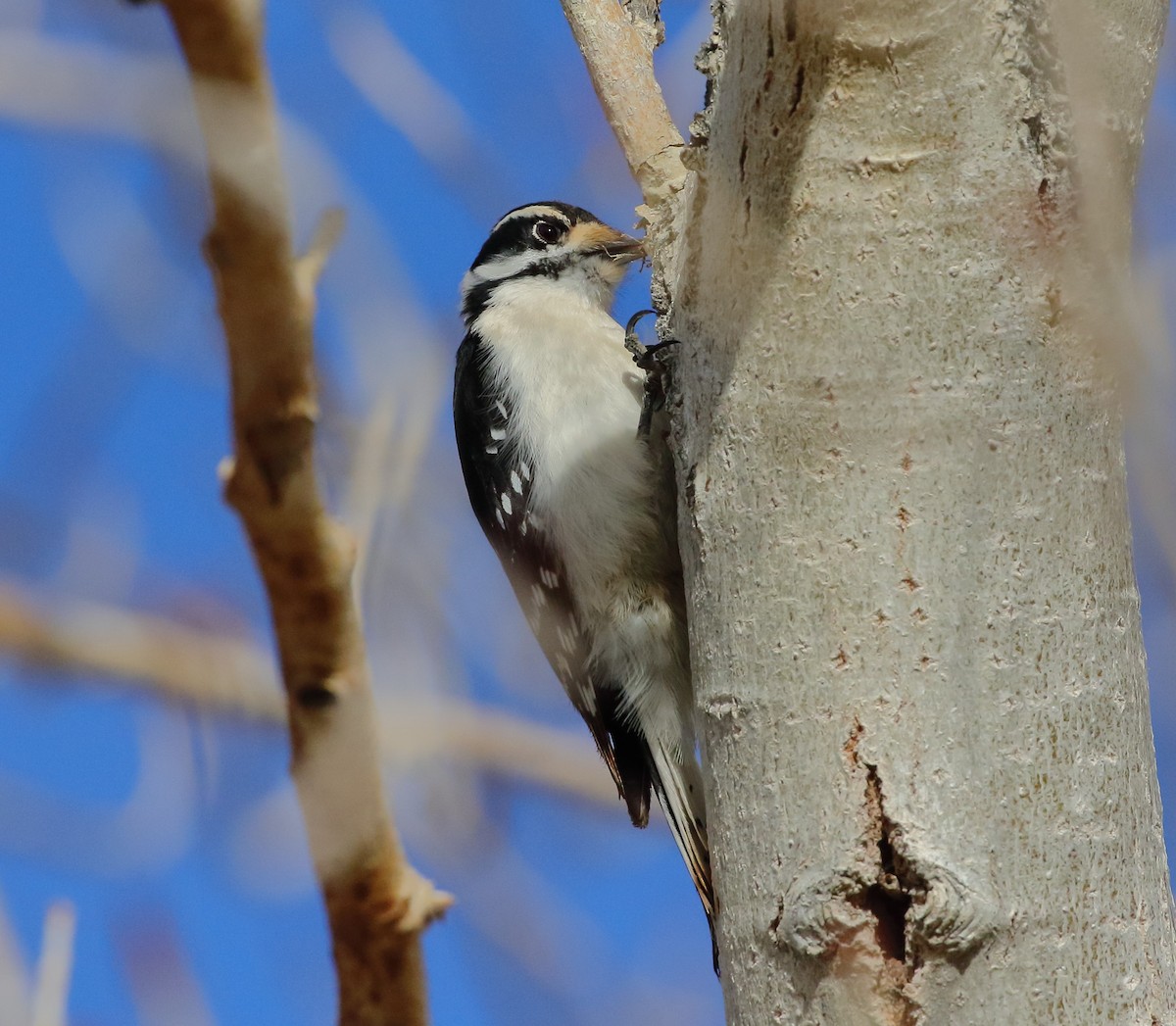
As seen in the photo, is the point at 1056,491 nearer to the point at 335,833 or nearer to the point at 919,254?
the point at 919,254

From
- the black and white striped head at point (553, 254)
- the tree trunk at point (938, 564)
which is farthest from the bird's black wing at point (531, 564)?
the tree trunk at point (938, 564)

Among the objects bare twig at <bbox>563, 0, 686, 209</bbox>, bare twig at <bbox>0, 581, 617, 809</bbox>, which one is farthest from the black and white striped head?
bare twig at <bbox>0, 581, 617, 809</bbox>

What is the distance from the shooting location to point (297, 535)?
146cm

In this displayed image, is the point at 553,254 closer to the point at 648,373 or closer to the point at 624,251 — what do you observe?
the point at 624,251

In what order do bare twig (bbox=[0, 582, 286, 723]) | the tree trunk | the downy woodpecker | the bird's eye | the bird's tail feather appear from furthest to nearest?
the bird's eye < the downy woodpecker < the bird's tail feather < the tree trunk < bare twig (bbox=[0, 582, 286, 723])

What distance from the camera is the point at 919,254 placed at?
1972 millimetres

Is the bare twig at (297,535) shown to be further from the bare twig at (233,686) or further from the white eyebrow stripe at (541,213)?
the white eyebrow stripe at (541,213)

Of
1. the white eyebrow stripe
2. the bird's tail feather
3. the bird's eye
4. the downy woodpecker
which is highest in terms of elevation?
the white eyebrow stripe

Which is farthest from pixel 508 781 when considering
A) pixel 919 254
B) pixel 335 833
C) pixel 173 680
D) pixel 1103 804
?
pixel 919 254

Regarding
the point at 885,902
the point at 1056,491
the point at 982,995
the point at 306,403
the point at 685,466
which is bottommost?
the point at 982,995

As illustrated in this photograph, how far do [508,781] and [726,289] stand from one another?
78 centimetres

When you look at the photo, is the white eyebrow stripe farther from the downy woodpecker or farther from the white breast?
the white breast

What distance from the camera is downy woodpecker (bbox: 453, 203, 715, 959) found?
354 centimetres

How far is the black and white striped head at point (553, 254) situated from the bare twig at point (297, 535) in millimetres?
2817
